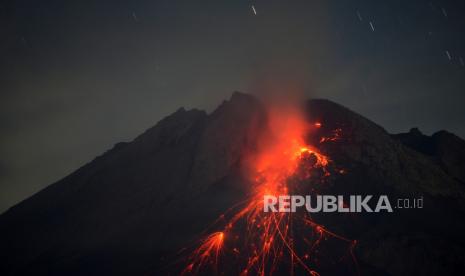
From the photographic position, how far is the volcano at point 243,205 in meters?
39.2

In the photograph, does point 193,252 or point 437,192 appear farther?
point 437,192

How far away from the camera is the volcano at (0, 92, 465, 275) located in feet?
129

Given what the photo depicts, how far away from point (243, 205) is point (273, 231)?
7.46 metres

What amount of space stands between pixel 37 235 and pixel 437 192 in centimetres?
6370

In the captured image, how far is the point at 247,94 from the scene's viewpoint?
75.1 metres

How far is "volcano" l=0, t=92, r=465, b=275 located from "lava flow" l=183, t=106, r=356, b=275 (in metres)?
0.18

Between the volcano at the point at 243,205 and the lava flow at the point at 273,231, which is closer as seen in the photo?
the lava flow at the point at 273,231

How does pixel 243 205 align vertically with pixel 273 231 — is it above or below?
above

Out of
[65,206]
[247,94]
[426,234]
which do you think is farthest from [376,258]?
[65,206]

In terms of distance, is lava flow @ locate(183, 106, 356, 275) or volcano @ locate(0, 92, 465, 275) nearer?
lava flow @ locate(183, 106, 356, 275)

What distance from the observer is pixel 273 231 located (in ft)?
145

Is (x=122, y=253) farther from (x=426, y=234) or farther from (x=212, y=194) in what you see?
(x=426, y=234)

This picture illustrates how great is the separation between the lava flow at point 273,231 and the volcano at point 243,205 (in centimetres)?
18

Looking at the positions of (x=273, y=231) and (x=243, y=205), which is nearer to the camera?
(x=273, y=231)
